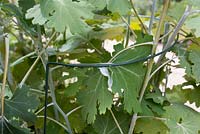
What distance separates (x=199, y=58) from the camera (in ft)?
3.08

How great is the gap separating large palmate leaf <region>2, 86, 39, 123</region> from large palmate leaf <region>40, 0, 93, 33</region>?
19 cm

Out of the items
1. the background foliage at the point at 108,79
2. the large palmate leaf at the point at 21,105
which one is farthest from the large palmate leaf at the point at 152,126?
the large palmate leaf at the point at 21,105

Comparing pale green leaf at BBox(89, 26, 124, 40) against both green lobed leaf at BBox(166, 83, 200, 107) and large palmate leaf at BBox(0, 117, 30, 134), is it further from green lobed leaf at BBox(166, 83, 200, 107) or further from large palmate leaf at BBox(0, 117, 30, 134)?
large palmate leaf at BBox(0, 117, 30, 134)

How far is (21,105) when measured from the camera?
901 mm

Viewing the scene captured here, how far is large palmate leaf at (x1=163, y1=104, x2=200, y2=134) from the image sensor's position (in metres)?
0.91

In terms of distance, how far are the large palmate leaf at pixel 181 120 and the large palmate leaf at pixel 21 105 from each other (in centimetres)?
29

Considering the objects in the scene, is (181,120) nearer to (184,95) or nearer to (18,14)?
(184,95)

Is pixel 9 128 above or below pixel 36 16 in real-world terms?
below

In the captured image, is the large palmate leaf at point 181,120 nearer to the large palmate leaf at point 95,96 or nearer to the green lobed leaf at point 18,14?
the large palmate leaf at point 95,96

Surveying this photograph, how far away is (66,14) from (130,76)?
8.7 inches

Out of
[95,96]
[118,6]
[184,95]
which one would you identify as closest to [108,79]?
[95,96]

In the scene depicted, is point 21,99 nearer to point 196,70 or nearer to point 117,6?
point 117,6

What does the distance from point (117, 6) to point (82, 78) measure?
21 cm

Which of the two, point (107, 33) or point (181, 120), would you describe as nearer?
point (181, 120)
